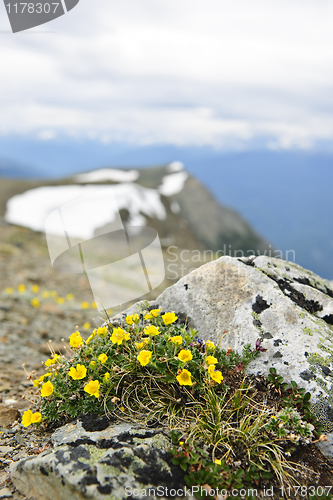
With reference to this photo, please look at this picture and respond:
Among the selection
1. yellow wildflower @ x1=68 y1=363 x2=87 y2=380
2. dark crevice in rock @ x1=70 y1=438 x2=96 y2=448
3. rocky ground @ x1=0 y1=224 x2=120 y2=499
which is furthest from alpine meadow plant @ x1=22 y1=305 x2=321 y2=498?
rocky ground @ x1=0 y1=224 x2=120 y2=499

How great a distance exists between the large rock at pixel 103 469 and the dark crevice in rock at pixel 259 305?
1.78m

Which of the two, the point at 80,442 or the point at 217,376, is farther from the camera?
the point at 217,376

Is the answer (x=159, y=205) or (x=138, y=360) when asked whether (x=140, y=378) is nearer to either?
(x=138, y=360)

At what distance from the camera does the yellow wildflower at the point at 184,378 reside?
142 inches

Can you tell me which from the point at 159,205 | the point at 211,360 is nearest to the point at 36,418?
the point at 211,360

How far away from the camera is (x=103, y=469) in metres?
3.07

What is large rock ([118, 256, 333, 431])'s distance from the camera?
3.97 metres

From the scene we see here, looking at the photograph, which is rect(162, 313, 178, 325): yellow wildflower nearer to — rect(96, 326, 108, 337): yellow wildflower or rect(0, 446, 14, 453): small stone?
rect(96, 326, 108, 337): yellow wildflower

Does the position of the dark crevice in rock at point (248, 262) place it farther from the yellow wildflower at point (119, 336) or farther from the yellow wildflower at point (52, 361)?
the yellow wildflower at point (52, 361)

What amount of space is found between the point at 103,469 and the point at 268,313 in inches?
96.2

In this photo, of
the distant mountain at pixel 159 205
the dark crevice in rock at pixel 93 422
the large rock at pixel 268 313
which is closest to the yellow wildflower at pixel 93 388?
the dark crevice in rock at pixel 93 422

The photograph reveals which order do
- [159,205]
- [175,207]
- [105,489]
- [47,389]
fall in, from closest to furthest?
1. [105,489]
2. [47,389]
3. [159,205]
4. [175,207]

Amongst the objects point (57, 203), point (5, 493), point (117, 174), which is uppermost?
point (5, 493)

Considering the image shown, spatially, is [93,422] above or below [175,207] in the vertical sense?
above
